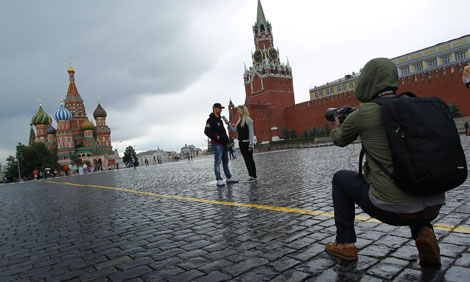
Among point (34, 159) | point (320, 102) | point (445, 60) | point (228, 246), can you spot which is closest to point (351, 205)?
point (228, 246)

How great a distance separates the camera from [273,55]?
6494cm

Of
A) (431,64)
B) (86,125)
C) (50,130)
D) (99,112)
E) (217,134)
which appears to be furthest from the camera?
(99,112)

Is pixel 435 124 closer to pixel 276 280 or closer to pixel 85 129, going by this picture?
pixel 276 280

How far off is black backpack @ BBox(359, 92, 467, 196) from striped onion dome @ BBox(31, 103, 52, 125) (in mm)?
77372

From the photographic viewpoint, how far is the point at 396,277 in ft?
5.93

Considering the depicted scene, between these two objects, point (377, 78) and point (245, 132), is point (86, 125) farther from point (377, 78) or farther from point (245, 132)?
point (377, 78)

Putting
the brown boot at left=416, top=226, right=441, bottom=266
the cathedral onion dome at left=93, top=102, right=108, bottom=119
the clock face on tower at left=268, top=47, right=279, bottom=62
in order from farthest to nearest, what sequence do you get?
the cathedral onion dome at left=93, top=102, right=108, bottom=119, the clock face on tower at left=268, top=47, right=279, bottom=62, the brown boot at left=416, top=226, right=441, bottom=266

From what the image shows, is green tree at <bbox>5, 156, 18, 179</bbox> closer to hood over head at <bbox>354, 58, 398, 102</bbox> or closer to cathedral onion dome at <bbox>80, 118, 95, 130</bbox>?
cathedral onion dome at <bbox>80, 118, 95, 130</bbox>

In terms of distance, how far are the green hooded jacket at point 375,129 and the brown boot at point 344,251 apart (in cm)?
49

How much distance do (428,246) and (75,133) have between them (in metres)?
73.6

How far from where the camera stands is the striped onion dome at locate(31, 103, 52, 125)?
66250 millimetres

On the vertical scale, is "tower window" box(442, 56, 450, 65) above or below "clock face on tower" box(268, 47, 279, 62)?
below

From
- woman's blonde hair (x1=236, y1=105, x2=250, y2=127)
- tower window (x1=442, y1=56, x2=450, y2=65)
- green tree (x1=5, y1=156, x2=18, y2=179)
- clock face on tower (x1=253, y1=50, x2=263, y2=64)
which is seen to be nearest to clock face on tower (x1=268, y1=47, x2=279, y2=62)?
clock face on tower (x1=253, y1=50, x2=263, y2=64)

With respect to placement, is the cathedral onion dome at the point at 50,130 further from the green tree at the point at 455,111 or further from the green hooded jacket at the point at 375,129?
the green hooded jacket at the point at 375,129
